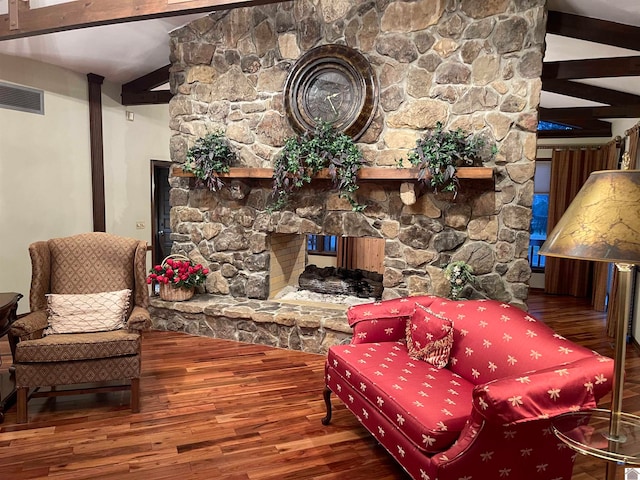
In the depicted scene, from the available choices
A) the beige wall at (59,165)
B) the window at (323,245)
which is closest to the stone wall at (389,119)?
the beige wall at (59,165)

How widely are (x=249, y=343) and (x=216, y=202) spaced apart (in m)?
1.48

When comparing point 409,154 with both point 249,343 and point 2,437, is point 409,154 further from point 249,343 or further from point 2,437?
point 2,437

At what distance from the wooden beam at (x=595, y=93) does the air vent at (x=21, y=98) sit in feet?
18.6

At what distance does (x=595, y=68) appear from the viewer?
4.23 metres

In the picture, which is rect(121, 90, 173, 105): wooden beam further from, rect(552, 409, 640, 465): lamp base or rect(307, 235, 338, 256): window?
rect(552, 409, 640, 465): lamp base

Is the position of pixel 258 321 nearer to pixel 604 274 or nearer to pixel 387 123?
pixel 387 123

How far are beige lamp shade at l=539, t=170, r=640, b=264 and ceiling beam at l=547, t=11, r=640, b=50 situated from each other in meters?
2.99

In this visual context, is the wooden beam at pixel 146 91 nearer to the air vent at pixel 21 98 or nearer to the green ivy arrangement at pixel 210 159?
the air vent at pixel 21 98

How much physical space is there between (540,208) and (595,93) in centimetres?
235

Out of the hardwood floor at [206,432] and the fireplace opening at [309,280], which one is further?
the fireplace opening at [309,280]

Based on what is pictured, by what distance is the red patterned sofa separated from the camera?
1.75 metres

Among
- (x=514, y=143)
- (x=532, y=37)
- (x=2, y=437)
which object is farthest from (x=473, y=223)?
(x=2, y=437)

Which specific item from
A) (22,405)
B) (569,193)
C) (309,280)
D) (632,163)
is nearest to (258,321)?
(309,280)

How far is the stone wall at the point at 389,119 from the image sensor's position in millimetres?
3727
